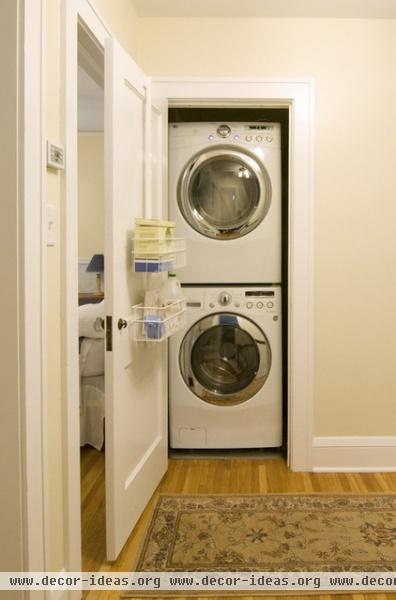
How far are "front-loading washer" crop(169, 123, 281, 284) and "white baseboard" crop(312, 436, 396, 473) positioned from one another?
0.98 m

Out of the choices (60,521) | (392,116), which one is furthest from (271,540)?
(392,116)

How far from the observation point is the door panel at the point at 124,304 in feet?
7.22

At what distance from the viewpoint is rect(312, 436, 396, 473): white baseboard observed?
3234 mm

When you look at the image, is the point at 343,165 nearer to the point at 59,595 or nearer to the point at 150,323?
the point at 150,323

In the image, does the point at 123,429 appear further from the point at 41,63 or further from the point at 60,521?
the point at 41,63

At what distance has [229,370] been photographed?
3.49 meters

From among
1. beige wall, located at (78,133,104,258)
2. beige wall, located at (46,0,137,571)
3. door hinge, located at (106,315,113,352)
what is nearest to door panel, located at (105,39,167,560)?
door hinge, located at (106,315,113,352)

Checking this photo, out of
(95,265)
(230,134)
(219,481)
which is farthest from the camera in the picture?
(95,265)

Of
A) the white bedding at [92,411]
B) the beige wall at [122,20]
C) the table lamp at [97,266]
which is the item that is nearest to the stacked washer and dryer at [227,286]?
the white bedding at [92,411]

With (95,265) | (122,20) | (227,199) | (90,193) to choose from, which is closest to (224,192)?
(227,199)

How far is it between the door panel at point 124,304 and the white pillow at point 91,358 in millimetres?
703

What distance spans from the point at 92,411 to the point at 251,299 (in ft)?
3.77

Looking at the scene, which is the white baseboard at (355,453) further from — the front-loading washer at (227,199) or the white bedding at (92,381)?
the white bedding at (92,381)

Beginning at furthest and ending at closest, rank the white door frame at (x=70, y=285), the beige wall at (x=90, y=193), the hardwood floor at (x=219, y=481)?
the beige wall at (x=90, y=193)
the hardwood floor at (x=219, y=481)
the white door frame at (x=70, y=285)
